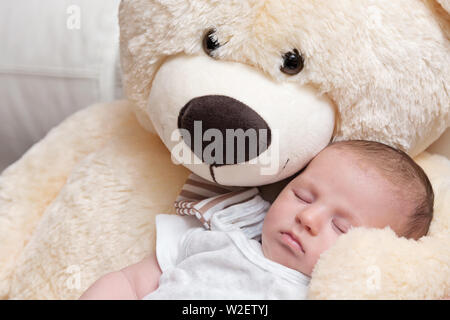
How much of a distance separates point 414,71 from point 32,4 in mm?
888

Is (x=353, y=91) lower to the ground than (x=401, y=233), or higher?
higher

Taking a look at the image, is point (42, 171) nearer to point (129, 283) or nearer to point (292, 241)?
point (129, 283)

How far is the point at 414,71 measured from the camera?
0.78 metres

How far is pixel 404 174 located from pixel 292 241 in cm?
20

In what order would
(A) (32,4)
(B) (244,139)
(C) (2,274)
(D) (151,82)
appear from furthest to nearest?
(A) (32,4) → (C) (2,274) → (D) (151,82) → (B) (244,139)

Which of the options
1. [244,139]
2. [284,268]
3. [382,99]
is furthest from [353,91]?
[284,268]

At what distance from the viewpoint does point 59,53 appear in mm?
1222

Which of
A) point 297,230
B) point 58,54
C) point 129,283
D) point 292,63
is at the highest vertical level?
point 292,63

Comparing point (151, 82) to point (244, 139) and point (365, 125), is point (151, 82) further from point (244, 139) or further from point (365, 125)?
point (365, 125)

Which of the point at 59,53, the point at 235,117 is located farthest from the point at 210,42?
the point at 59,53

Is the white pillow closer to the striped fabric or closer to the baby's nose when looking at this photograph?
the striped fabric

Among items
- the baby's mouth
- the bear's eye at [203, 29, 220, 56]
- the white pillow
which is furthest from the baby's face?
the white pillow

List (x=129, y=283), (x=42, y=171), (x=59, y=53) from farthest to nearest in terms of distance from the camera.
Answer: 1. (x=59, y=53)
2. (x=42, y=171)
3. (x=129, y=283)

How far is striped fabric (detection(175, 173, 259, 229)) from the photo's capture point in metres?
0.87
